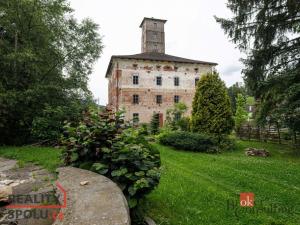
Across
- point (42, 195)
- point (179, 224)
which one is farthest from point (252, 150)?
point (42, 195)

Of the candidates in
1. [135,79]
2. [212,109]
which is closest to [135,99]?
[135,79]

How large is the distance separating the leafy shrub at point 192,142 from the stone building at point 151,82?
17.8m

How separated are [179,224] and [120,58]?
28.4 m

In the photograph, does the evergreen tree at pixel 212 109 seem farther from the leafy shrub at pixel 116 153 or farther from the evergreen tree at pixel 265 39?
the leafy shrub at pixel 116 153

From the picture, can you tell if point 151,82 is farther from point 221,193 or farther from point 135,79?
point 221,193

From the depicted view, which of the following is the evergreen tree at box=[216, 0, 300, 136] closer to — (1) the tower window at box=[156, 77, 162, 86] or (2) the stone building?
(2) the stone building

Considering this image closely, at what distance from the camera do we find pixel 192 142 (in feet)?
38.8

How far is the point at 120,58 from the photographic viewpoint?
3059cm

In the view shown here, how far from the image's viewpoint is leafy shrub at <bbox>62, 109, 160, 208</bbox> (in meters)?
3.46

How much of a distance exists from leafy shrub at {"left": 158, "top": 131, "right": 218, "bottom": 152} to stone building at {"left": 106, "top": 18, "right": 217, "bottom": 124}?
58.5 ft

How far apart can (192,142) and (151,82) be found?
20.9 meters

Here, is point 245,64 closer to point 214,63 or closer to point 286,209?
point 286,209

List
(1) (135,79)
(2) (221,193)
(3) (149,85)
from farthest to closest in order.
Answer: (3) (149,85), (1) (135,79), (2) (221,193)

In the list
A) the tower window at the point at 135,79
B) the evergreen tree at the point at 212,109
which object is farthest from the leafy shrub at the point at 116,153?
the tower window at the point at 135,79
